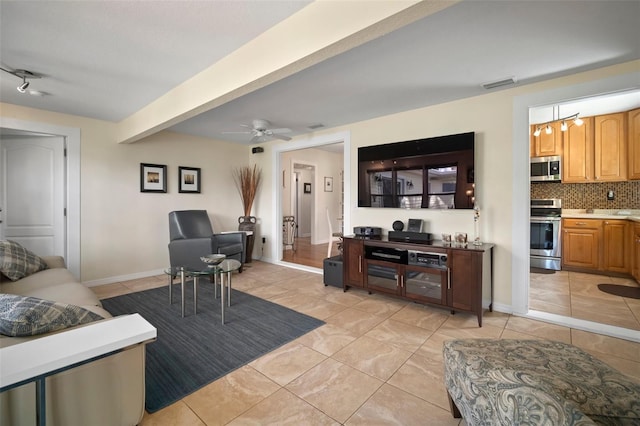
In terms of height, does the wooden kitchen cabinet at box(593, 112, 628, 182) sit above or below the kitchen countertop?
above

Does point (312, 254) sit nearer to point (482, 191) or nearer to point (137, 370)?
point (482, 191)

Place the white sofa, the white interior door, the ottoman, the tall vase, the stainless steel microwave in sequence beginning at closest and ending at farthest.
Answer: the ottoman
the white sofa
the white interior door
the stainless steel microwave
the tall vase

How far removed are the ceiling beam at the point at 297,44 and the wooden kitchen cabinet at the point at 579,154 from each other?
4.61 m

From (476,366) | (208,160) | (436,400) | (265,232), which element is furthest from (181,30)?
(265,232)

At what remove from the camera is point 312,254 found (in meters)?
5.89

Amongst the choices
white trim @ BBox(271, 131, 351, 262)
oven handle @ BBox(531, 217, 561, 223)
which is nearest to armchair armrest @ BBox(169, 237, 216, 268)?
white trim @ BBox(271, 131, 351, 262)

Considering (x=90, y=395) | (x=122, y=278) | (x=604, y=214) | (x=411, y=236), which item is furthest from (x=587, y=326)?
(x=122, y=278)

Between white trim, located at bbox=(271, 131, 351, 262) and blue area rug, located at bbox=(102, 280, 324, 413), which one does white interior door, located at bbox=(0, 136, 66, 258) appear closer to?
blue area rug, located at bbox=(102, 280, 324, 413)

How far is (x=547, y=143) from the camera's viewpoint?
4504mm

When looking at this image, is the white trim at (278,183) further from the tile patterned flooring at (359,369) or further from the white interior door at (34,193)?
the white interior door at (34,193)

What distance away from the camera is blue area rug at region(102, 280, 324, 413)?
1840 millimetres

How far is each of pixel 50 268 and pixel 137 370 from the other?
2509mm

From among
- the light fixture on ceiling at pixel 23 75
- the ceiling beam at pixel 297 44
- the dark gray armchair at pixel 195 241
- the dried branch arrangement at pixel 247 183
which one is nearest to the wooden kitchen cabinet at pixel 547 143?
the ceiling beam at pixel 297 44

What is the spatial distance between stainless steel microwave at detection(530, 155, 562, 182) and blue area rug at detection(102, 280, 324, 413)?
172 inches
